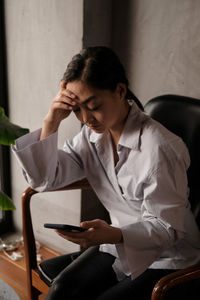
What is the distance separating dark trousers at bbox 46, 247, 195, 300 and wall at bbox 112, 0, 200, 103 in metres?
0.87

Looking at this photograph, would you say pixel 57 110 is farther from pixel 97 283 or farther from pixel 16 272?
pixel 16 272

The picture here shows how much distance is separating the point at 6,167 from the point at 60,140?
58 centimetres

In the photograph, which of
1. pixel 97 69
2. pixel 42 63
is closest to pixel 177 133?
pixel 97 69

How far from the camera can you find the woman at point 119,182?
106 cm

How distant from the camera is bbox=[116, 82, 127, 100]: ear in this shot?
1.12 metres

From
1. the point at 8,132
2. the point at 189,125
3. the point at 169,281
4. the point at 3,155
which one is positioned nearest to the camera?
the point at 169,281

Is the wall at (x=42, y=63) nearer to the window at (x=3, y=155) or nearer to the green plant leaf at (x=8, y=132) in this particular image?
the window at (x=3, y=155)

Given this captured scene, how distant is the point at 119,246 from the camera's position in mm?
1051

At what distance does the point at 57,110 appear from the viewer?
4.16 ft

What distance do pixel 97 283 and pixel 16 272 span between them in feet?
3.24

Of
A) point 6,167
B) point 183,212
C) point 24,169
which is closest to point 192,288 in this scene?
point 183,212

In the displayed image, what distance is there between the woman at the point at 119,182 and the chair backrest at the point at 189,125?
9 centimetres

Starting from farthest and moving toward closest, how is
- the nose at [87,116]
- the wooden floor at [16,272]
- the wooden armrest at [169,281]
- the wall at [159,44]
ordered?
the wooden floor at [16,272] < the wall at [159,44] < the nose at [87,116] < the wooden armrest at [169,281]

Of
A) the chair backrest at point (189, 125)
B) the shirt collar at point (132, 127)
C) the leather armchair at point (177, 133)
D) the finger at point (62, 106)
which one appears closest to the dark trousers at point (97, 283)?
the leather armchair at point (177, 133)
